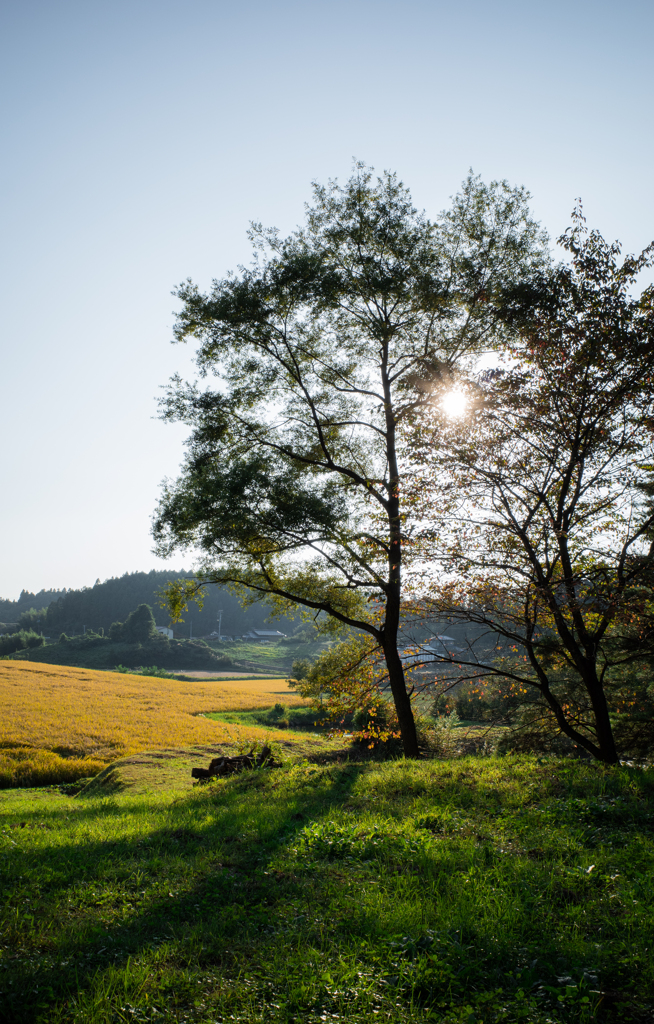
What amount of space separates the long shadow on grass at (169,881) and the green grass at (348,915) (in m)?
0.02

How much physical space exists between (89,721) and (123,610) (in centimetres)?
12946

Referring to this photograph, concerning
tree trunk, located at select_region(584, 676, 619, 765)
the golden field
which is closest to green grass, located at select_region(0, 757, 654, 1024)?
tree trunk, located at select_region(584, 676, 619, 765)

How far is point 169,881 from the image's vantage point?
18.1ft

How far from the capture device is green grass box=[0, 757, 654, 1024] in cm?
351

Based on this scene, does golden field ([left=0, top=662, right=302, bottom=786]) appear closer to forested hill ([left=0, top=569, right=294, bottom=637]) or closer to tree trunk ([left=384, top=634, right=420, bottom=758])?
tree trunk ([left=384, top=634, right=420, bottom=758])

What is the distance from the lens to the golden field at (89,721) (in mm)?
21250

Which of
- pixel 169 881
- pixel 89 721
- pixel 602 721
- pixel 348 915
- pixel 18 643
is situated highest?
pixel 602 721

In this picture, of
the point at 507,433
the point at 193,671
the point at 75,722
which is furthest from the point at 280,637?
the point at 507,433

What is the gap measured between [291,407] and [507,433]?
24.5 ft

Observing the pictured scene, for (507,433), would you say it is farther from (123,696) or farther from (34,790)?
(123,696)

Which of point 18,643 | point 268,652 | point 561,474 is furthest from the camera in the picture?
point 268,652

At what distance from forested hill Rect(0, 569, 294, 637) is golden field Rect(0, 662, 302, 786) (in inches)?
3519

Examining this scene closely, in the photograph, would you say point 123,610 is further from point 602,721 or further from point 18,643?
point 602,721

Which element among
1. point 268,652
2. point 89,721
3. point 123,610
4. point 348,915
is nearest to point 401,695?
point 348,915
